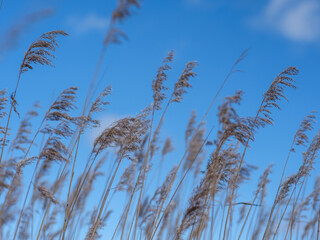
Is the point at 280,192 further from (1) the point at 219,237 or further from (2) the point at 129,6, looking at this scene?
(2) the point at 129,6

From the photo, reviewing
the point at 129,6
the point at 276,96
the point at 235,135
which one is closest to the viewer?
the point at 129,6

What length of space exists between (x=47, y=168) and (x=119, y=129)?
1.60 metres

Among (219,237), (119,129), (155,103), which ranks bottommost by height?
(219,237)

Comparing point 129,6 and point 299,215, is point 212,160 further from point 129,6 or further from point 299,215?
point 299,215

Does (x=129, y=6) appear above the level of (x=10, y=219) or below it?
above

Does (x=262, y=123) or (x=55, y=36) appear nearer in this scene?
(x=55, y=36)

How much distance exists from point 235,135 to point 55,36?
213cm

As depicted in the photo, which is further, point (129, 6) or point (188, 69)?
point (188, 69)

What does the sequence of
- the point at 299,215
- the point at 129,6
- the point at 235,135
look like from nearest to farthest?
the point at 129,6
the point at 235,135
the point at 299,215

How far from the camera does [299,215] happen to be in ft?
21.4

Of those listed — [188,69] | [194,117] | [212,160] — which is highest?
[194,117]

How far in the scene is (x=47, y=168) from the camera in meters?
5.10

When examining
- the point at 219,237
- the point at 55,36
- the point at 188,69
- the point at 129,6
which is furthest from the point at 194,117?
the point at 129,6

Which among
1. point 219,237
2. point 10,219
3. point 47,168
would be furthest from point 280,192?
point 10,219
